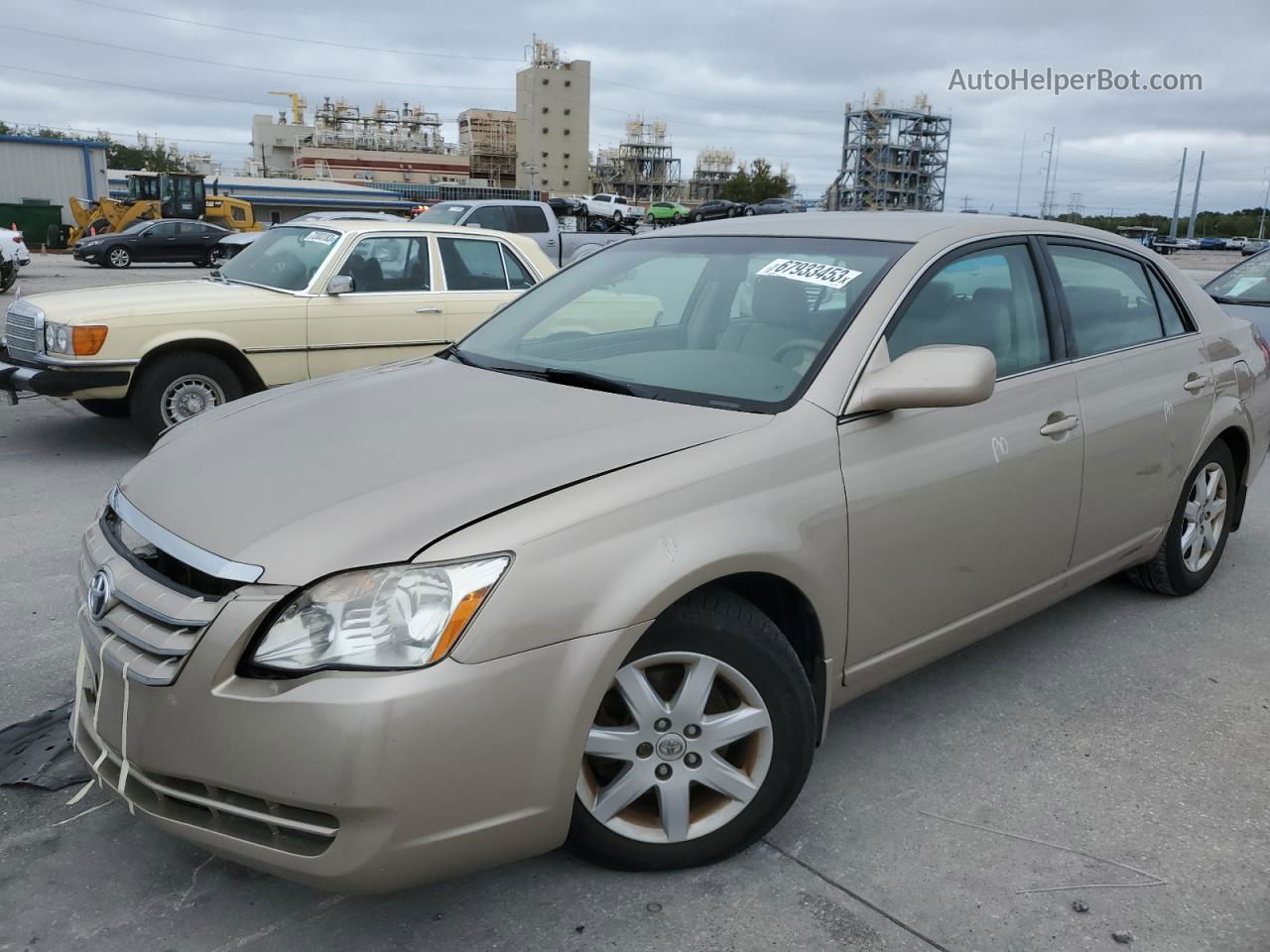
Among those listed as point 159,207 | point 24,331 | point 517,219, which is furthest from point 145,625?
point 159,207

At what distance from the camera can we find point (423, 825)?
208 cm

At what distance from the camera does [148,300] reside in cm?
696

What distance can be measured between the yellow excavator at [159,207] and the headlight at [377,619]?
135ft

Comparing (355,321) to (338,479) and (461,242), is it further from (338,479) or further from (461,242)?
(338,479)

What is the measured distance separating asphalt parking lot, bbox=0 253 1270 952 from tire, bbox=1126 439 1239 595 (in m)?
0.54

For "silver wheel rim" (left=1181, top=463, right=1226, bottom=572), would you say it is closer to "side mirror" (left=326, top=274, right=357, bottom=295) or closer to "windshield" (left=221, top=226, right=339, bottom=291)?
"side mirror" (left=326, top=274, right=357, bottom=295)

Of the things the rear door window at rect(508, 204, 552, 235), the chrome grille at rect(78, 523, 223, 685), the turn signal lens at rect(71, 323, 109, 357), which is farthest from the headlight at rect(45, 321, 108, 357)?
the rear door window at rect(508, 204, 552, 235)

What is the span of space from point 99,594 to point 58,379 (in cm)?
495

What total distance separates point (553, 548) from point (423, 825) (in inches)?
23.6

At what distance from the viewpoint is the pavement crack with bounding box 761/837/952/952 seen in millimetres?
2346

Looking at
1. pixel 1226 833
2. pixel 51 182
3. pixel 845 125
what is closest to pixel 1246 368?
pixel 1226 833

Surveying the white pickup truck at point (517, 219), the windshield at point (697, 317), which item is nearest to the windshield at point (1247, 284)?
the windshield at point (697, 317)

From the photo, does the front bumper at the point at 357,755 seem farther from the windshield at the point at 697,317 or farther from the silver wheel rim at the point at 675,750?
the windshield at the point at 697,317

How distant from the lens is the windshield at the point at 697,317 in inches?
117
